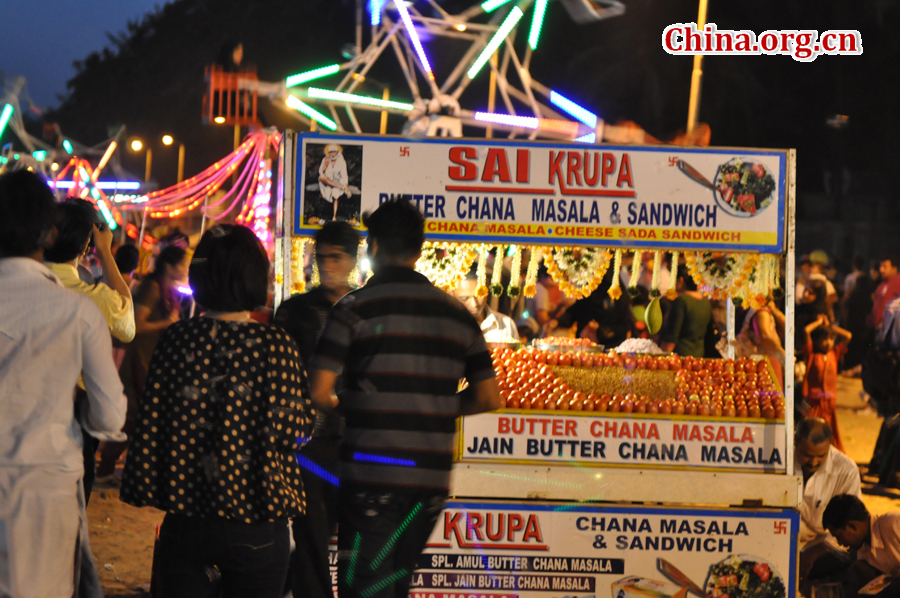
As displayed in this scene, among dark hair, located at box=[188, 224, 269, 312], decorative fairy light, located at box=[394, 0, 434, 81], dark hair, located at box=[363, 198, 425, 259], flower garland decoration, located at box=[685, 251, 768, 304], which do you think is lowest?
dark hair, located at box=[188, 224, 269, 312]

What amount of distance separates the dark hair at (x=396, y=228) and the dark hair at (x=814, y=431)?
3.65m

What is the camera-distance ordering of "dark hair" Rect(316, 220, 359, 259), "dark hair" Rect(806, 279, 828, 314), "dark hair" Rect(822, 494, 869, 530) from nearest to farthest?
"dark hair" Rect(316, 220, 359, 259), "dark hair" Rect(822, 494, 869, 530), "dark hair" Rect(806, 279, 828, 314)

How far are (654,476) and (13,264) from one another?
3.52 metres

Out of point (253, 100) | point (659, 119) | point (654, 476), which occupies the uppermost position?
point (659, 119)

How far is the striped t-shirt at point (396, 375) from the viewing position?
292cm

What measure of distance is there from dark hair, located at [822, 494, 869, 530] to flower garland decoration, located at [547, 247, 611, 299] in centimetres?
196

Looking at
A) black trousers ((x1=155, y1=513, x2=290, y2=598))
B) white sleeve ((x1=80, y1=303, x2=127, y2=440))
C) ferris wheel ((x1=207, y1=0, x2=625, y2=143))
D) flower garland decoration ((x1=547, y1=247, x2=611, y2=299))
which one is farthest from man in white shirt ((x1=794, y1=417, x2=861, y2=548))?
ferris wheel ((x1=207, y1=0, x2=625, y2=143))

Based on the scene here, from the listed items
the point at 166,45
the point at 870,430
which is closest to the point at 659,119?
the point at 870,430

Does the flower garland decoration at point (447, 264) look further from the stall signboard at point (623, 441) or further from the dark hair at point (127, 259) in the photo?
the dark hair at point (127, 259)

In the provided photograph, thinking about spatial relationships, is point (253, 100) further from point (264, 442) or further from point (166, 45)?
point (166, 45)

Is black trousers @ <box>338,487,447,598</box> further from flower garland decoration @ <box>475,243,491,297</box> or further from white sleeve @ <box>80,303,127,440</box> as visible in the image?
flower garland decoration @ <box>475,243,491,297</box>

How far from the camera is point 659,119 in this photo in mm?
24375

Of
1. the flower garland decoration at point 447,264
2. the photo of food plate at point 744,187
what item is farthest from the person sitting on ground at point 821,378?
the flower garland decoration at point 447,264

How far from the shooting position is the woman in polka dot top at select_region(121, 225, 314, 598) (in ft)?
8.39
